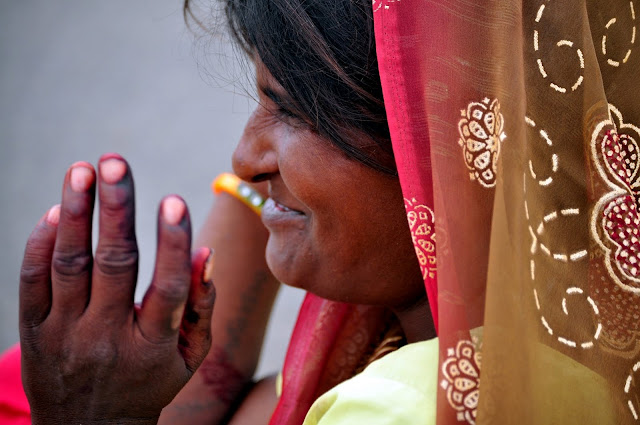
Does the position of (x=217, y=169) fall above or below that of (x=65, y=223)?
below

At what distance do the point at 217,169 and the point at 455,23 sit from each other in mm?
3024

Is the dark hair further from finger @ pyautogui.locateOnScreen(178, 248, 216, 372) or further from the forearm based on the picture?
the forearm

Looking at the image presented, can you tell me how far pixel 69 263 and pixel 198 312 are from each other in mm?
169

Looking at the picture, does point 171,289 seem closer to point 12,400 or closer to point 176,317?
point 176,317

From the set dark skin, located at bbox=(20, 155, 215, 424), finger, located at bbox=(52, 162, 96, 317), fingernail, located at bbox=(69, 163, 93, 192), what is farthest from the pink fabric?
fingernail, located at bbox=(69, 163, 93, 192)

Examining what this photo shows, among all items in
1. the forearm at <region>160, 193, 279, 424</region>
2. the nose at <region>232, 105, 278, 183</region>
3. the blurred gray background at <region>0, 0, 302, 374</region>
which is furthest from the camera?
the blurred gray background at <region>0, 0, 302, 374</region>

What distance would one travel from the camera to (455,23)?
914mm

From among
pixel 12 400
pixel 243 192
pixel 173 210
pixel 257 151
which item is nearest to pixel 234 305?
pixel 243 192

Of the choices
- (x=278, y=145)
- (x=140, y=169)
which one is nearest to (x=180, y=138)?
(x=140, y=169)

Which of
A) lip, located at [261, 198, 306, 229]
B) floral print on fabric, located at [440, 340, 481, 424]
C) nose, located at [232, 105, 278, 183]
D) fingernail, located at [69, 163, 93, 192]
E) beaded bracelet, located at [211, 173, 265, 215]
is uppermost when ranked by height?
fingernail, located at [69, 163, 93, 192]

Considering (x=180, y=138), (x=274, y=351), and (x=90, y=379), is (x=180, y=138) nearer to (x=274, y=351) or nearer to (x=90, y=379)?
(x=274, y=351)

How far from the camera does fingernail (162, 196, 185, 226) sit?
32.8 inches

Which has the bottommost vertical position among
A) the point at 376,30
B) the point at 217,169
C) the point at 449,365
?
→ the point at 217,169

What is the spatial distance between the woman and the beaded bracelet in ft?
2.66
